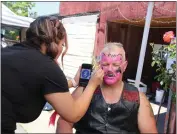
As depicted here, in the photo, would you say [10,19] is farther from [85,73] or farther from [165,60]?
[85,73]

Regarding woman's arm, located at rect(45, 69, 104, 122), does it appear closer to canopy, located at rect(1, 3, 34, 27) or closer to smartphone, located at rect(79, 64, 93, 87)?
smartphone, located at rect(79, 64, 93, 87)

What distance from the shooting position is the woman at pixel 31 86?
1214 millimetres

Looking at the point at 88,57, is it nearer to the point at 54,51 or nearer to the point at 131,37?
the point at 131,37

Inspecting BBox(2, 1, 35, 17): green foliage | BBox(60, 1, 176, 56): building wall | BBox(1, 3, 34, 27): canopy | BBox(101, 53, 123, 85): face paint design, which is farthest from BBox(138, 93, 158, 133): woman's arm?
BBox(2, 1, 35, 17): green foliage

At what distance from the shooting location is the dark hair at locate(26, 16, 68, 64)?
4.31ft

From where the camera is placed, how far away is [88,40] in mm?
8430

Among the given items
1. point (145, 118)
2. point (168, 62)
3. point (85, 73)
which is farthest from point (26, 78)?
point (168, 62)

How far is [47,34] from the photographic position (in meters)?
1.31

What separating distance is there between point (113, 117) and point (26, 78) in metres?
0.77

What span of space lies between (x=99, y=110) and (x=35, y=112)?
1.93 ft

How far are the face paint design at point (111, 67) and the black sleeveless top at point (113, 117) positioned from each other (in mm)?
143

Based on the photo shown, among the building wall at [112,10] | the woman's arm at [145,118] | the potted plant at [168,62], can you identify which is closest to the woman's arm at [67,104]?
the woman's arm at [145,118]

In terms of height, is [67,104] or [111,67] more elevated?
[111,67]

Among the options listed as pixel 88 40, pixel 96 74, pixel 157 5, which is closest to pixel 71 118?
pixel 96 74
